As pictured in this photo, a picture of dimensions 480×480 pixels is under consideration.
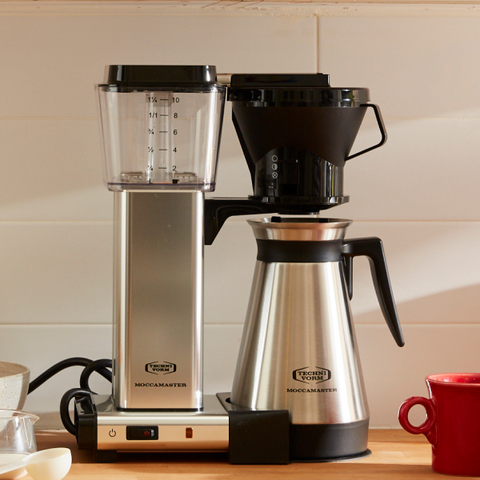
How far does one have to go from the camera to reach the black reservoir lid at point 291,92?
2.59ft

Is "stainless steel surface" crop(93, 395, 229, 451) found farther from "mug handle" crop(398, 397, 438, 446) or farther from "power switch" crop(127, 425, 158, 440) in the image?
"mug handle" crop(398, 397, 438, 446)

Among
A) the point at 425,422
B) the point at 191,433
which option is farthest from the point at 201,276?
the point at 425,422

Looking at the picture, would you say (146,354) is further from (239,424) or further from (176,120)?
(176,120)

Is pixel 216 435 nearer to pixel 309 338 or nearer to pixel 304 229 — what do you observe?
pixel 309 338

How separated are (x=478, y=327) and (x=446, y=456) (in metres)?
0.36

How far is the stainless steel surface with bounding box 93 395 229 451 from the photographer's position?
0.78 metres

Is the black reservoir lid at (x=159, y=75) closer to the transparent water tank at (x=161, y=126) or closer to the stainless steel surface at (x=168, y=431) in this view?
the transparent water tank at (x=161, y=126)

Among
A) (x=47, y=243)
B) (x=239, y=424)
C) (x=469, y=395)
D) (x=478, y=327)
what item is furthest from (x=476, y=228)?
(x=47, y=243)

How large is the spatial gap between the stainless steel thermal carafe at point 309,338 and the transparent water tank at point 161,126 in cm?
12

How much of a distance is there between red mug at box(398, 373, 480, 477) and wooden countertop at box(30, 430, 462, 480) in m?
0.03

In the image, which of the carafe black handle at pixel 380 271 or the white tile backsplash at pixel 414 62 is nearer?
the carafe black handle at pixel 380 271

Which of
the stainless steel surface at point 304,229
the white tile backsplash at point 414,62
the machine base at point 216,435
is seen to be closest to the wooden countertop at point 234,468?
the machine base at point 216,435

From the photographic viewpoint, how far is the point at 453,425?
0.75 m

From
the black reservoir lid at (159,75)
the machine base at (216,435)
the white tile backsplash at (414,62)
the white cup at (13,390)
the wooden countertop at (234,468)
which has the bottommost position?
the wooden countertop at (234,468)
